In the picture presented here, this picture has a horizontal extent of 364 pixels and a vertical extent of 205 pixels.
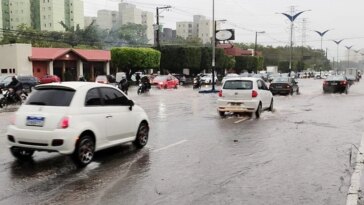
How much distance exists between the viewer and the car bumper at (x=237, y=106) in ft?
57.2

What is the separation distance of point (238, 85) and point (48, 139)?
11.0m

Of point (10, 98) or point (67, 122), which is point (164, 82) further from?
point (67, 122)

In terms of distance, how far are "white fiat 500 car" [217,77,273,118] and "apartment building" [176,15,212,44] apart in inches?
5070

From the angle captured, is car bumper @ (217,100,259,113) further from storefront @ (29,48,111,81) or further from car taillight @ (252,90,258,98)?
storefront @ (29,48,111,81)

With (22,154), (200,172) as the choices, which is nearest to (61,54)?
(22,154)

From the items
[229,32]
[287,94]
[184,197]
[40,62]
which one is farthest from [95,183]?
[40,62]

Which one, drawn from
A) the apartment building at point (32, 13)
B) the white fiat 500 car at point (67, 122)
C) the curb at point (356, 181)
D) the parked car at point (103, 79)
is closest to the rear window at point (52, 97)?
the white fiat 500 car at point (67, 122)

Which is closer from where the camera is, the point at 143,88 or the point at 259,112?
the point at 259,112

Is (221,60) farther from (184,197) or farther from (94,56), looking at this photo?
(184,197)

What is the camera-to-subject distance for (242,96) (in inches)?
691

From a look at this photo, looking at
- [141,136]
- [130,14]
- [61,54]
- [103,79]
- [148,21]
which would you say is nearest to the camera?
[141,136]

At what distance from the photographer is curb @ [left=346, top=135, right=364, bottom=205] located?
21.2 feet

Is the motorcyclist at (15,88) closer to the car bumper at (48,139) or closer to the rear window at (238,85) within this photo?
the rear window at (238,85)

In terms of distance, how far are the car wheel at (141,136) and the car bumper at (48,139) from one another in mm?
2417
